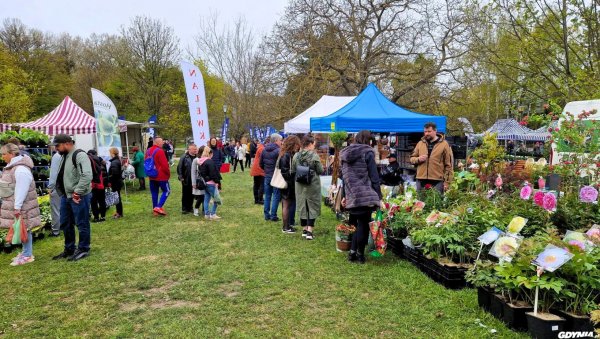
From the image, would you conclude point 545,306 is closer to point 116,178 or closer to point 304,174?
point 304,174

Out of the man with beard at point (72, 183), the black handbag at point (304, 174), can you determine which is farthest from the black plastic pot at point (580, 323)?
the man with beard at point (72, 183)

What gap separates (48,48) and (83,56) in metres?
2.84

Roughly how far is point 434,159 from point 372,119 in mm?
2494

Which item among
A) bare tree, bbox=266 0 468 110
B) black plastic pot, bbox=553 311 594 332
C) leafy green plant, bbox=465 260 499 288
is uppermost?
bare tree, bbox=266 0 468 110

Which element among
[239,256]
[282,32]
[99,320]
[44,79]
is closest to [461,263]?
[239,256]

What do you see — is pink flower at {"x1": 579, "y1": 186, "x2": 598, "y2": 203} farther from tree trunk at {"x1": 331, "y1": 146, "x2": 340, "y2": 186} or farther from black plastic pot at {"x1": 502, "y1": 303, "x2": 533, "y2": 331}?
tree trunk at {"x1": 331, "y1": 146, "x2": 340, "y2": 186}

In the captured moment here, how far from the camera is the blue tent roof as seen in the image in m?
8.46

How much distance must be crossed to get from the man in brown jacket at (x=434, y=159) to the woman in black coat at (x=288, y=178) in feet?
6.49

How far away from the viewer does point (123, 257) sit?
18.7 ft

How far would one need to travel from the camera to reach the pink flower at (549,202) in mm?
4117

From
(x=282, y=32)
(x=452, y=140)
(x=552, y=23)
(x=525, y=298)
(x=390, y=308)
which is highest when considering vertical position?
(x=282, y=32)

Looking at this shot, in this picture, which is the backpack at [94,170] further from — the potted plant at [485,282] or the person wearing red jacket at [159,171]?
the potted plant at [485,282]

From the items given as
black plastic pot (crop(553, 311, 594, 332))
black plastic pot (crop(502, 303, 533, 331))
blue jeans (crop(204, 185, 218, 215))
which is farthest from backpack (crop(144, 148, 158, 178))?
black plastic pot (crop(553, 311, 594, 332))

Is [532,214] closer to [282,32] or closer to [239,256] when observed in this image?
[239,256]
